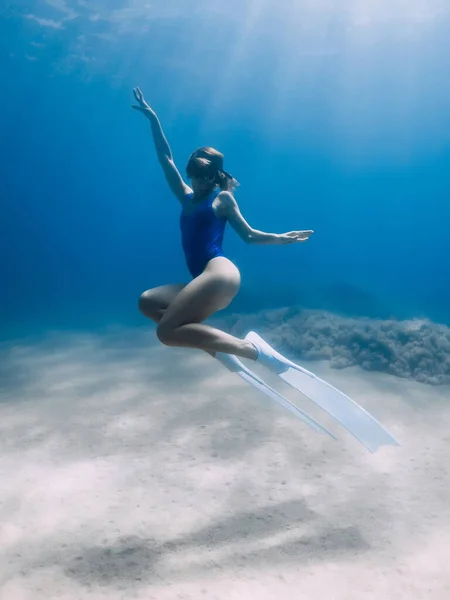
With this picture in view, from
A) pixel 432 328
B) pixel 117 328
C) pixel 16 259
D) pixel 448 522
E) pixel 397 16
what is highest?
pixel 16 259

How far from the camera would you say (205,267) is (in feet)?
13.9

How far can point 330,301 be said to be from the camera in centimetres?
2277

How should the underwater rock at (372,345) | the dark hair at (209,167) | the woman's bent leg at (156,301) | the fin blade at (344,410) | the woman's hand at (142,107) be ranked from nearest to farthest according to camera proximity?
1. the fin blade at (344,410)
2. the woman's bent leg at (156,301)
3. the dark hair at (209,167)
4. the woman's hand at (142,107)
5. the underwater rock at (372,345)

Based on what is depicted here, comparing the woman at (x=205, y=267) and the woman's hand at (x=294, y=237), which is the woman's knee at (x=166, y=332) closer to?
the woman at (x=205, y=267)

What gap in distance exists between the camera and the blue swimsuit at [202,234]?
4305 mm

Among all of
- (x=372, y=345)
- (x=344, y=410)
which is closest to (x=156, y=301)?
(x=344, y=410)

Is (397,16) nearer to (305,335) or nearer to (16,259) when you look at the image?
(305,335)

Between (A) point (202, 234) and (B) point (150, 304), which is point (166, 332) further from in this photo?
(A) point (202, 234)

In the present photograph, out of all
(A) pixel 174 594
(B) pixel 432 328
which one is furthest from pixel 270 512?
(B) pixel 432 328

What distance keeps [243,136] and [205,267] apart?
5597cm

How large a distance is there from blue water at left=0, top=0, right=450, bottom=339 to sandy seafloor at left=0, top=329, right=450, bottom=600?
35.2 ft

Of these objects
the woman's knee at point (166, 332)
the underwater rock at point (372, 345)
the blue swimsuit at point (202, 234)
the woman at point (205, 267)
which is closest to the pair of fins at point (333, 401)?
the woman at point (205, 267)

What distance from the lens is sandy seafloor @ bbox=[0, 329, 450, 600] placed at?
3775 millimetres

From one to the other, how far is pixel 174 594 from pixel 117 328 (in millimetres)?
13183
